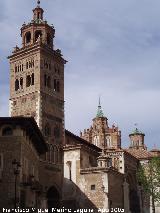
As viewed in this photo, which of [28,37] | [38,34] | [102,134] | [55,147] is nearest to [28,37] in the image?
[28,37]

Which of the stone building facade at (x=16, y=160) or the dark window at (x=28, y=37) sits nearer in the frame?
the stone building facade at (x=16, y=160)

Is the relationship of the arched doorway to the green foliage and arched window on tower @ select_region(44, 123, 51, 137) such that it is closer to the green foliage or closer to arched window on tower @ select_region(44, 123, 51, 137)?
arched window on tower @ select_region(44, 123, 51, 137)

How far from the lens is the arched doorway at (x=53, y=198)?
5678 centimetres

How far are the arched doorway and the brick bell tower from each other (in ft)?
11.7

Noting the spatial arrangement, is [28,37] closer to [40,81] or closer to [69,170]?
[40,81]

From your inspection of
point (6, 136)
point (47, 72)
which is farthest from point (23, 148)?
point (47, 72)

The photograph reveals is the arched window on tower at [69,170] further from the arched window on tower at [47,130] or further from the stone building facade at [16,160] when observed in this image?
the stone building facade at [16,160]

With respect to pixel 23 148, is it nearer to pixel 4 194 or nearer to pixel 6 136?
pixel 6 136

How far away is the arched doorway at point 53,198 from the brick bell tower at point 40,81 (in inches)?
140

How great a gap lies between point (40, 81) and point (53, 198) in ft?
49.8

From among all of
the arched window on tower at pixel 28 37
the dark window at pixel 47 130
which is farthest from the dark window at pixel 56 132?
the arched window on tower at pixel 28 37

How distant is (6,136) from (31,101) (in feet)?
76.9

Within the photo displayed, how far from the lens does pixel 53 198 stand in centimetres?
5750

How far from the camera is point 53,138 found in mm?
57594
